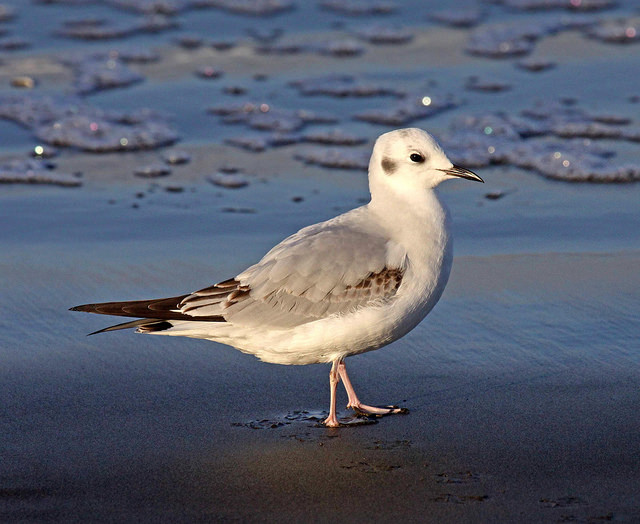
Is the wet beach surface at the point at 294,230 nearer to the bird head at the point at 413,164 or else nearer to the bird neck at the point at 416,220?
the bird neck at the point at 416,220

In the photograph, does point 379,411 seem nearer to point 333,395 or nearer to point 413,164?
point 333,395

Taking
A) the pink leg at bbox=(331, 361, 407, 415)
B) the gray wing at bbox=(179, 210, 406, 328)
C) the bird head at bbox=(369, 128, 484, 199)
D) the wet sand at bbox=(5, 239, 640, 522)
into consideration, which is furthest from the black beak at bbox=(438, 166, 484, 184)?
the pink leg at bbox=(331, 361, 407, 415)

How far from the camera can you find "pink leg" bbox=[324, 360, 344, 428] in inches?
184

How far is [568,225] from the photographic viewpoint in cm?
675

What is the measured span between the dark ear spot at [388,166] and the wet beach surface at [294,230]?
0.88m

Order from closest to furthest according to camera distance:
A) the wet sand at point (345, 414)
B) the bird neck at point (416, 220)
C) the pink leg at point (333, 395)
Answer: the wet sand at point (345, 414)
the pink leg at point (333, 395)
the bird neck at point (416, 220)

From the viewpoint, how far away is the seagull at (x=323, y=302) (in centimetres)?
471

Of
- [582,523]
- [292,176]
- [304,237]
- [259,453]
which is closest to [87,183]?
[292,176]

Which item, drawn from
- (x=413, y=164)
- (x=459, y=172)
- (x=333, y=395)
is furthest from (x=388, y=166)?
(x=333, y=395)

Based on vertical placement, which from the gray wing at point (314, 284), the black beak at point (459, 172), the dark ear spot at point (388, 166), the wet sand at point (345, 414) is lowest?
the wet sand at point (345, 414)

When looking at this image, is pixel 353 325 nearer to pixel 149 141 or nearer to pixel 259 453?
pixel 259 453

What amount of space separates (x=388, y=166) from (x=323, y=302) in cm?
82

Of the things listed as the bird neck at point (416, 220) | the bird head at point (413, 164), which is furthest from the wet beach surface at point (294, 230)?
the bird head at point (413, 164)

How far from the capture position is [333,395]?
4730 mm
